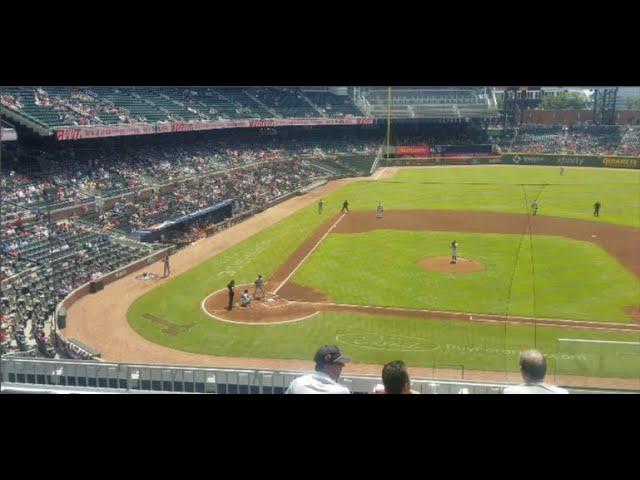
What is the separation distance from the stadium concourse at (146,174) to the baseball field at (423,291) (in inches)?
52.5

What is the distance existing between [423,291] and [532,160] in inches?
1527

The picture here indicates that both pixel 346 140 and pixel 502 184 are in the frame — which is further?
pixel 346 140

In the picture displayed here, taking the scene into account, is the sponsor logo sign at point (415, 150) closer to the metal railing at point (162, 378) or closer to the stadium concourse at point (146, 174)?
the stadium concourse at point (146, 174)

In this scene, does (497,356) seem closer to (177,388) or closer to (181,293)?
(177,388)

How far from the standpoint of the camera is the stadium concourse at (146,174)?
15.3m

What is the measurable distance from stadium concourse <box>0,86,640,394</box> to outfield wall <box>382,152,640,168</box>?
1560mm

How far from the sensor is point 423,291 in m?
17.8

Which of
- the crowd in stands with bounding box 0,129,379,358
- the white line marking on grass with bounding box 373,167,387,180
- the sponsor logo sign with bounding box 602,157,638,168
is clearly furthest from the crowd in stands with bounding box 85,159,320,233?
the sponsor logo sign with bounding box 602,157,638,168

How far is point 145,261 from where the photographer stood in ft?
67.7

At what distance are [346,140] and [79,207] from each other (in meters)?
30.8

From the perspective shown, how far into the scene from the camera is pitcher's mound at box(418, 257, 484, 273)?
1984cm

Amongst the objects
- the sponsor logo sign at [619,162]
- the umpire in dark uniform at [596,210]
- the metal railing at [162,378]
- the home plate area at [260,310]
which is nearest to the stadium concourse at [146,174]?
the metal railing at [162,378]

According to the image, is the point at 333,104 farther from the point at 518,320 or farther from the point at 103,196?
the point at 518,320
